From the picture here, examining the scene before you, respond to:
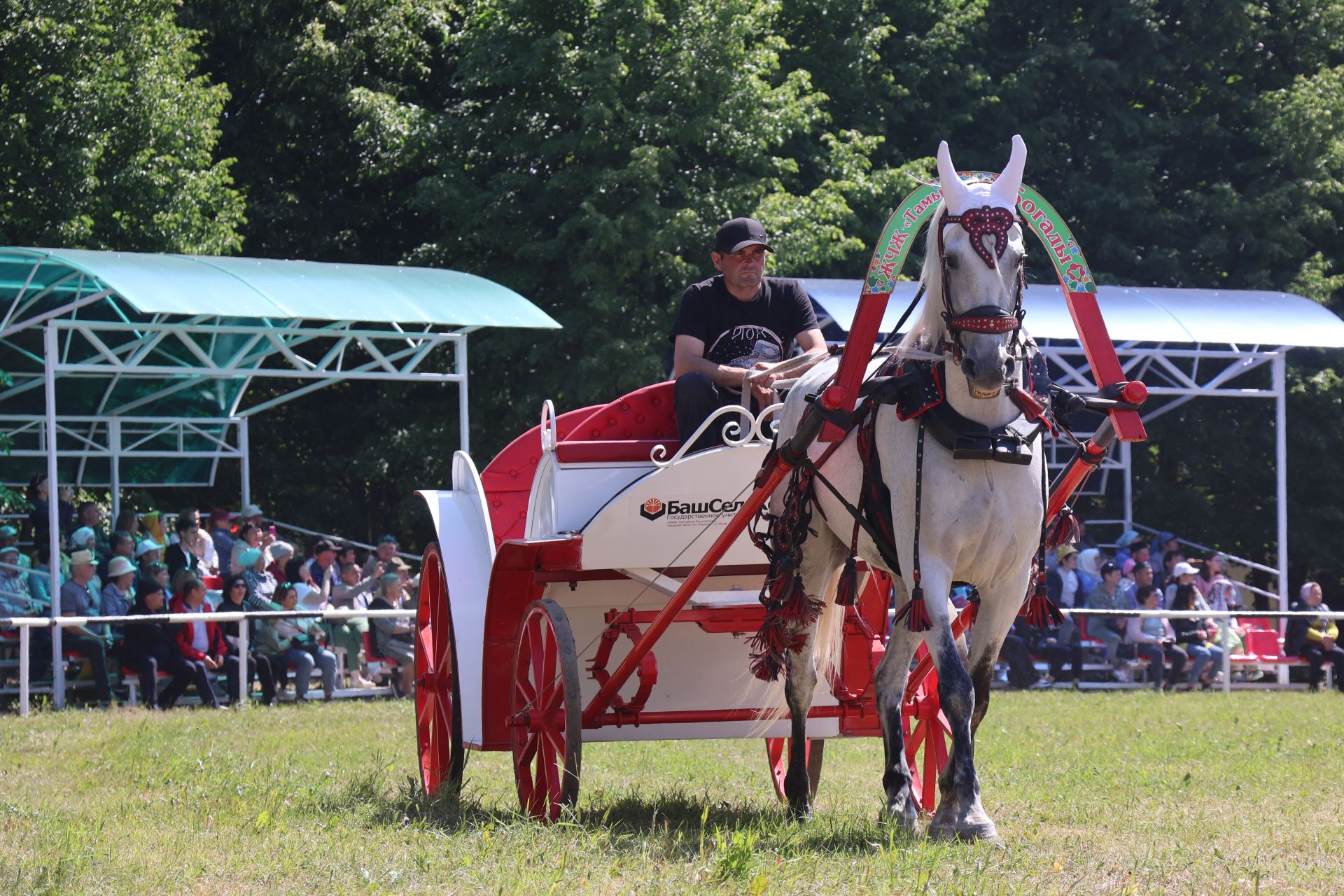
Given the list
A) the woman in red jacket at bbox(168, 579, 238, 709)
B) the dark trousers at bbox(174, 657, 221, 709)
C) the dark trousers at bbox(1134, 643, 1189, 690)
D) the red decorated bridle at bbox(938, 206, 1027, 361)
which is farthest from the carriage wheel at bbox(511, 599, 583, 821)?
the dark trousers at bbox(1134, 643, 1189, 690)

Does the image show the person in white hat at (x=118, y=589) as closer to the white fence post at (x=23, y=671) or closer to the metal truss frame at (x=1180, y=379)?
the white fence post at (x=23, y=671)

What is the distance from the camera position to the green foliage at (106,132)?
17.8m

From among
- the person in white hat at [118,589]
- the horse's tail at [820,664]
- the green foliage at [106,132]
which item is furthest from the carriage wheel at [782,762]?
the green foliage at [106,132]

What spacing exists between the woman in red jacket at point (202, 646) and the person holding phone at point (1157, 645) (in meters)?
8.95

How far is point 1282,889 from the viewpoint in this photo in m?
4.93

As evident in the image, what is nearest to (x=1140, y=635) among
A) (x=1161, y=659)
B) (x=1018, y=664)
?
(x=1161, y=659)

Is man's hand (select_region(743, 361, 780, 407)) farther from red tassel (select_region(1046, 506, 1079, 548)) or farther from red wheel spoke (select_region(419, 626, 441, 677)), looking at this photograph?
red wheel spoke (select_region(419, 626, 441, 677))

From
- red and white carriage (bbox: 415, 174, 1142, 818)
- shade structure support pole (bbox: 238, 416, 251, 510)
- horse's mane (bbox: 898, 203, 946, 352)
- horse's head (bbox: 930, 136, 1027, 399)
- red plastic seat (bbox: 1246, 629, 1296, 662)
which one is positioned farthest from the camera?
Result: shade structure support pole (bbox: 238, 416, 251, 510)

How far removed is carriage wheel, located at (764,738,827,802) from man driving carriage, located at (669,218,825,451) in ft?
5.05

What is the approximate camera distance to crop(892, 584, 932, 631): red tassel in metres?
5.43

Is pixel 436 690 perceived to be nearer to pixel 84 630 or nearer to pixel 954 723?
pixel 954 723

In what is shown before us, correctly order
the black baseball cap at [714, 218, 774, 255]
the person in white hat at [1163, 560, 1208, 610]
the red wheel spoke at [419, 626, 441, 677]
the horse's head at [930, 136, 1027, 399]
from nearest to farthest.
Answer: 1. the horse's head at [930, 136, 1027, 399]
2. the black baseball cap at [714, 218, 774, 255]
3. the red wheel spoke at [419, 626, 441, 677]
4. the person in white hat at [1163, 560, 1208, 610]

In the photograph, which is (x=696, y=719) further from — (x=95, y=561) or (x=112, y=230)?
(x=112, y=230)

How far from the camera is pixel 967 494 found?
548 centimetres
